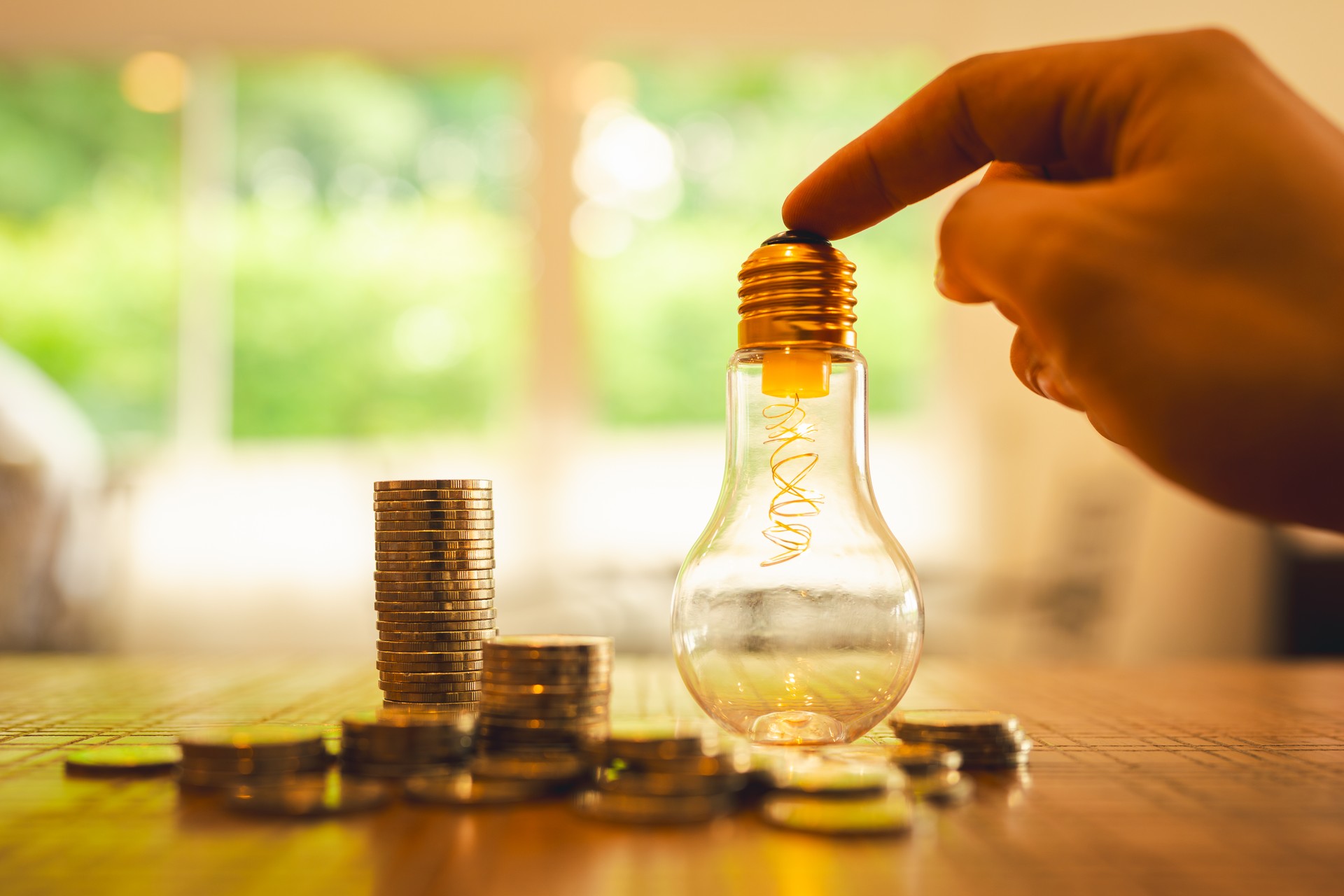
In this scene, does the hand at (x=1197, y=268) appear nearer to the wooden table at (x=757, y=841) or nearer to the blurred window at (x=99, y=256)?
the wooden table at (x=757, y=841)

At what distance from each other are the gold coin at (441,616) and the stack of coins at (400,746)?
6.6 inches

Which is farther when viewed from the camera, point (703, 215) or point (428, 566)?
point (703, 215)

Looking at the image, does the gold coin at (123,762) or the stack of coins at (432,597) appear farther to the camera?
the stack of coins at (432,597)

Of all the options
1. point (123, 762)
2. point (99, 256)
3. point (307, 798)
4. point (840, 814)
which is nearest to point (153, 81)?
point (99, 256)

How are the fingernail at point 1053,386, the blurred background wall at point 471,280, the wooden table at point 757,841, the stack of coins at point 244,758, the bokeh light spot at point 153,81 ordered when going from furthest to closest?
1. the bokeh light spot at point 153,81
2. the blurred background wall at point 471,280
3. the fingernail at point 1053,386
4. the stack of coins at point 244,758
5. the wooden table at point 757,841

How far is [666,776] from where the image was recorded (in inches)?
18.6

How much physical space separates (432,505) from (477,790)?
25cm

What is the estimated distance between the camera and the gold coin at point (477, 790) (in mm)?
474

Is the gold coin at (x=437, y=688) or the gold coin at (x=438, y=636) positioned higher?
the gold coin at (x=438, y=636)

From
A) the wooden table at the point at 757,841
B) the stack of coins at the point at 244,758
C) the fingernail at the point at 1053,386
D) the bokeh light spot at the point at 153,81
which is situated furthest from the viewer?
the bokeh light spot at the point at 153,81

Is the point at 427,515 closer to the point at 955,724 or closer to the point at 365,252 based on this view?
the point at 955,724

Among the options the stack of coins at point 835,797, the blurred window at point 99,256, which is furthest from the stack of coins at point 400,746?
the blurred window at point 99,256

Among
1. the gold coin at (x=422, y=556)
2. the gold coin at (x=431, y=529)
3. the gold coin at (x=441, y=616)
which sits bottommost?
the gold coin at (x=441, y=616)

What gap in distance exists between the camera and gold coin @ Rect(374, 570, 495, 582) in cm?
70
